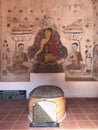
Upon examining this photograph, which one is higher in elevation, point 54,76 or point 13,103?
point 54,76

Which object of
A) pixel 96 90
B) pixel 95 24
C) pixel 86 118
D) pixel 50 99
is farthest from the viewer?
pixel 95 24

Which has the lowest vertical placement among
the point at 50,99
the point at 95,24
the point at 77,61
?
the point at 50,99

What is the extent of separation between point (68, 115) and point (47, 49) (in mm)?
3299

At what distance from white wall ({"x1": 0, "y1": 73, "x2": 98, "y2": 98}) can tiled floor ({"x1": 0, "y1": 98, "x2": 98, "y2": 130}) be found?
0.37 meters

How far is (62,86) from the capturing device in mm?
7547

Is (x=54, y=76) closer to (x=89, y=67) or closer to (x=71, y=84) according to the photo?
(x=71, y=84)

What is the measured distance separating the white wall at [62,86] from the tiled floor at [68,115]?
370 mm

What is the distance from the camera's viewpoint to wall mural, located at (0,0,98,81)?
26.9 feet

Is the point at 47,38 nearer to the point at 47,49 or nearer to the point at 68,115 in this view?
the point at 47,49

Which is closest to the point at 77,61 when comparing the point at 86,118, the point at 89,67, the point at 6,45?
the point at 89,67

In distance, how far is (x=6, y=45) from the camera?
826cm

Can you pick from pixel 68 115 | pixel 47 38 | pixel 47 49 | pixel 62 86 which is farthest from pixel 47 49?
pixel 68 115

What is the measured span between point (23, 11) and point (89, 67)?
3.04m

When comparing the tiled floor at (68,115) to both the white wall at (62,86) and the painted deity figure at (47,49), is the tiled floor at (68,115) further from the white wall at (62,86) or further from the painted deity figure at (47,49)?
the painted deity figure at (47,49)
